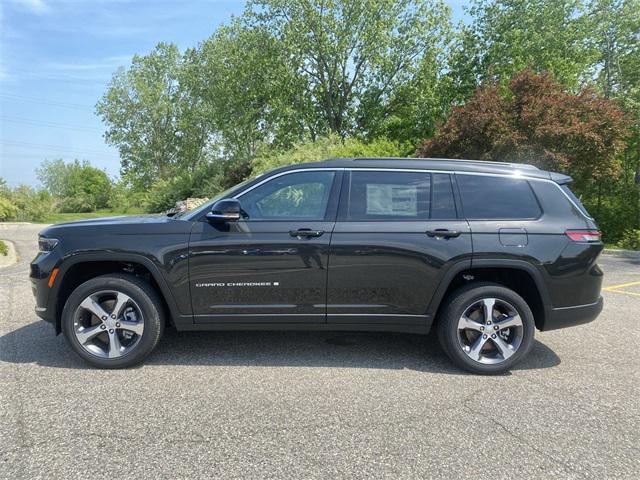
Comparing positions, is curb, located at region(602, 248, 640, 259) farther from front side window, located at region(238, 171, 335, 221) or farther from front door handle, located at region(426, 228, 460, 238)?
front side window, located at region(238, 171, 335, 221)

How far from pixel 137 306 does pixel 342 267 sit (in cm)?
178

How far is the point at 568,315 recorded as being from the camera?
12.7ft

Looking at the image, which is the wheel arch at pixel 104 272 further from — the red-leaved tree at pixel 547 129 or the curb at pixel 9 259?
the red-leaved tree at pixel 547 129

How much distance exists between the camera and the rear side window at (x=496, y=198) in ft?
12.8

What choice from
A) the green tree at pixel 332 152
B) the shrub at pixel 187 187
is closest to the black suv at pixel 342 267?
the green tree at pixel 332 152

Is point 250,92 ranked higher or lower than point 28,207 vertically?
higher

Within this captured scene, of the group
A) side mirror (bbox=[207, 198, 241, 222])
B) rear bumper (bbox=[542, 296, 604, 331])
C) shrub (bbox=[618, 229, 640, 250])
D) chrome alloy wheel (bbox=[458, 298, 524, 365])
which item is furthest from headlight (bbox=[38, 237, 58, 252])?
shrub (bbox=[618, 229, 640, 250])

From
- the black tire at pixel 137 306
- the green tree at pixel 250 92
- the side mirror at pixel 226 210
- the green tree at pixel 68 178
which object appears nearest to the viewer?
the side mirror at pixel 226 210

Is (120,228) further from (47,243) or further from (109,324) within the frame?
(109,324)

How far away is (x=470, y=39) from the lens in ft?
90.8

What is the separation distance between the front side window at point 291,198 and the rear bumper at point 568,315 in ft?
7.10

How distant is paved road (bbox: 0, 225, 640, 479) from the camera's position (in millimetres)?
2516

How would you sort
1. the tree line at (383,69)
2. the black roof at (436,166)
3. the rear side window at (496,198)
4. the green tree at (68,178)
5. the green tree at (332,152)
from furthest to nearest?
the green tree at (68,178) → the tree line at (383,69) → the green tree at (332,152) → the black roof at (436,166) → the rear side window at (496,198)

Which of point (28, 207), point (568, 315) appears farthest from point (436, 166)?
point (28, 207)
